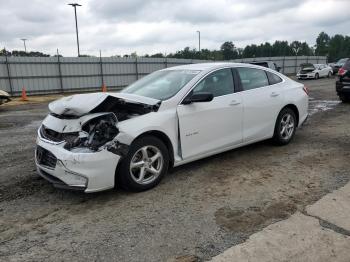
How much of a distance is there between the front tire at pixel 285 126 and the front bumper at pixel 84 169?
3.43 metres

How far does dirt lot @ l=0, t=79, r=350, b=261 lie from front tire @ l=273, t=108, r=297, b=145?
279 mm

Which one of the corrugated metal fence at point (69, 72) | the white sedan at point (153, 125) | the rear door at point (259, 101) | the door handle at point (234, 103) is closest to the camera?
the white sedan at point (153, 125)

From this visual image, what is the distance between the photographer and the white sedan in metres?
4.13

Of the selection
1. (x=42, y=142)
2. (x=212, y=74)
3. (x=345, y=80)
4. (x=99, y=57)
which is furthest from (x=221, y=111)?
(x=99, y=57)

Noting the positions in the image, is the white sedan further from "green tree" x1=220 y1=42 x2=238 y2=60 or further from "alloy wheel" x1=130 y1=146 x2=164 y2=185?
"green tree" x1=220 y1=42 x2=238 y2=60

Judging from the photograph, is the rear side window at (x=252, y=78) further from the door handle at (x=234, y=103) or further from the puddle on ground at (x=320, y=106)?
the puddle on ground at (x=320, y=106)

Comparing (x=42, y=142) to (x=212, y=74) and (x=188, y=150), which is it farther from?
(x=212, y=74)

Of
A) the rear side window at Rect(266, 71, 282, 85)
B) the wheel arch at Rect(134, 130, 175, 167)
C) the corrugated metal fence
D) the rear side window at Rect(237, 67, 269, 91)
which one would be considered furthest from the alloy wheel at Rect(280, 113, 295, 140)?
the corrugated metal fence

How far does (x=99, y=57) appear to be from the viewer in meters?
25.9

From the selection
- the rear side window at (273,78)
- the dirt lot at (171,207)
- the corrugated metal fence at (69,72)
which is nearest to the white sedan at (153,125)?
the rear side window at (273,78)

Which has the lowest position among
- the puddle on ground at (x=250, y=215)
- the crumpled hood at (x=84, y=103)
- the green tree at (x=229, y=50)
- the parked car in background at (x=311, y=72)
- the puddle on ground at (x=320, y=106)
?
the puddle on ground at (x=320, y=106)

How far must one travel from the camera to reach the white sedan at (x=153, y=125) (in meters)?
4.13

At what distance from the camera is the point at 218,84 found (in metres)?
5.52

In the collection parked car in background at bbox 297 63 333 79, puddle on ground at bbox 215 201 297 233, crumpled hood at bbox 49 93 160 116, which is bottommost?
puddle on ground at bbox 215 201 297 233
